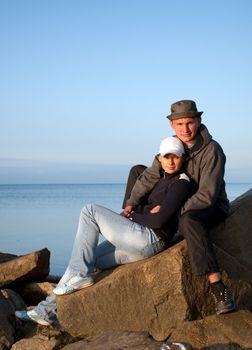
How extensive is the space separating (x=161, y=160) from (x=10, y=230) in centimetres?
1867

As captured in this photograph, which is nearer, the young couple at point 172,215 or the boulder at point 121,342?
the boulder at point 121,342

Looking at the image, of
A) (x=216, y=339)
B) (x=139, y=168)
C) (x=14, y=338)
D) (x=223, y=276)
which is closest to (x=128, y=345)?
(x=216, y=339)

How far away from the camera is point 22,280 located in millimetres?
8219

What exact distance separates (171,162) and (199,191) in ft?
1.47

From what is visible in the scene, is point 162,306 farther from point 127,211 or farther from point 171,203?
point 127,211

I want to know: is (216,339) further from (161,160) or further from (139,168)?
(139,168)

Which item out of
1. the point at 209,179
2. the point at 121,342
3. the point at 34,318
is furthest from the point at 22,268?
the point at 121,342

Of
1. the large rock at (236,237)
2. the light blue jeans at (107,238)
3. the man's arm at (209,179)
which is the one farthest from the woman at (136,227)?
the large rock at (236,237)

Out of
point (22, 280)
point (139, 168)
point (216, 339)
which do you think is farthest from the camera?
point (22, 280)

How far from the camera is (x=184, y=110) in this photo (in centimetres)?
607

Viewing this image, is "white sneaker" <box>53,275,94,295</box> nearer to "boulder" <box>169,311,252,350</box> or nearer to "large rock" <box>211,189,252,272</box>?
"boulder" <box>169,311,252,350</box>

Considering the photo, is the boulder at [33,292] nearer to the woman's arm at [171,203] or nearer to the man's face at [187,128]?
the woman's arm at [171,203]

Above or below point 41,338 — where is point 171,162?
above

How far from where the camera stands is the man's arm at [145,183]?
639 cm
